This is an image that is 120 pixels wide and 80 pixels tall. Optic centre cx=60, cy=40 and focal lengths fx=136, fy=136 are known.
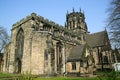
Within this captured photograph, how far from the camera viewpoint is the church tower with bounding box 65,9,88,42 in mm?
43250

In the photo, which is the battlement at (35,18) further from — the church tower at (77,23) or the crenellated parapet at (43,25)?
the church tower at (77,23)

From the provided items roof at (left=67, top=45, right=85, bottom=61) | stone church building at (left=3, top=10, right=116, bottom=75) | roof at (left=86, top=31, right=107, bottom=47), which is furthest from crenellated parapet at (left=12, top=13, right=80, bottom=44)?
roof at (left=86, top=31, right=107, bottom=47)

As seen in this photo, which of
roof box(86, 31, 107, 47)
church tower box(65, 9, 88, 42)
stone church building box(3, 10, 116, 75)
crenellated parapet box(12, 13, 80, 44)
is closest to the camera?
stone church building box(3, 10, 116, 75)

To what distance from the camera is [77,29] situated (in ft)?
142

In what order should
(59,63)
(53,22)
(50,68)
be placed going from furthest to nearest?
(53,22)
(59,63)
(50,68)

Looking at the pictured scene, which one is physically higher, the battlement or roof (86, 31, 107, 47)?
the battlement

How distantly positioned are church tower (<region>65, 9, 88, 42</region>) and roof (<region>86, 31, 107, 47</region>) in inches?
107

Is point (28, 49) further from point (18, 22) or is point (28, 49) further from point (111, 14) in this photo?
point (111, 14)

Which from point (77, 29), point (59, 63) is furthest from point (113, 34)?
point (77, 29)

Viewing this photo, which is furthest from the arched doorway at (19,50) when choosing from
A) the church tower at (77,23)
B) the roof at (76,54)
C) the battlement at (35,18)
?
the church tower at (77,23)

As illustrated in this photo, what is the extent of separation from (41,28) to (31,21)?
2.38m

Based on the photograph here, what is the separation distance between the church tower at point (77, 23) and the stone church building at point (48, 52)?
4.96 metres

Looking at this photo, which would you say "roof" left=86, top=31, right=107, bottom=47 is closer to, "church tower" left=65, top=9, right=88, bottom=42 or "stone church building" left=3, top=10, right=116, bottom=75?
"stone church building" left=3, top=10, right=116, bottom=75

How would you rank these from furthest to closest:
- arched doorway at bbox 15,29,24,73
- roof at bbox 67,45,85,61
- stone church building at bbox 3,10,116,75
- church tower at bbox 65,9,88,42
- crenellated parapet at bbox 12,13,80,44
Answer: church tower at bbox 65,9,88,42
roof at bbox 67,45,85,61
arched doorway at bbox 15,29,24,73
crenellated parapet at bbox 12,13,80,44
stone church building at bbox 3,10,116,75
